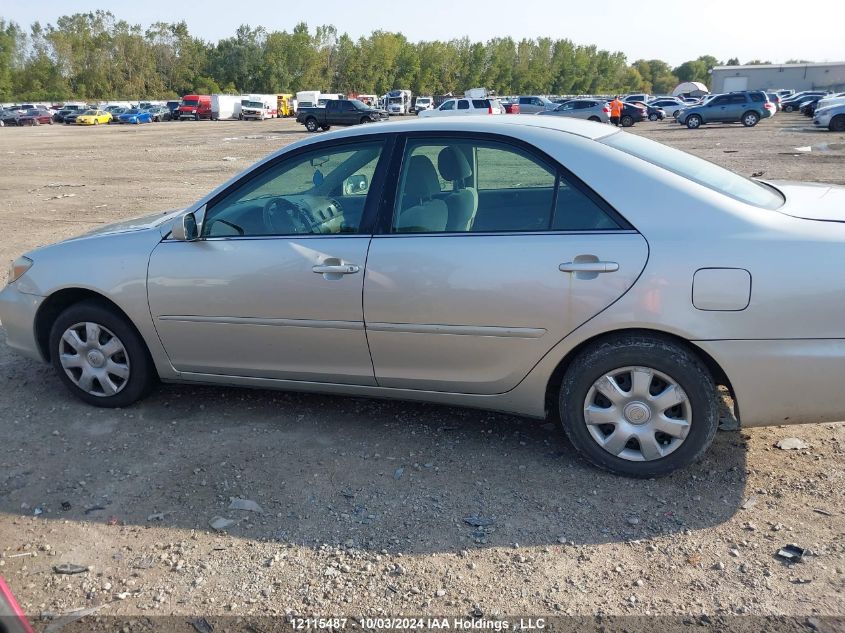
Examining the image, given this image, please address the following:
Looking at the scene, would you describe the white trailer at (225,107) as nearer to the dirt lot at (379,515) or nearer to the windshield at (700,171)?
the dirt lot at (379,515)

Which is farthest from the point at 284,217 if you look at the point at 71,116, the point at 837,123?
the point at 71,116

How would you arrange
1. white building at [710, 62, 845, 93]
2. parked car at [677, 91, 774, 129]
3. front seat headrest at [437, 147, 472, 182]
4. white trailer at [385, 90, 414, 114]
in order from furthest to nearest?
1. white building at [710, 62, 845, 93]
2. white trailer at [385, 90, 414, 114]
3. parked car at [677, 91, 774, 129]
4. front seat headrest at [437, 147, 472, 182]

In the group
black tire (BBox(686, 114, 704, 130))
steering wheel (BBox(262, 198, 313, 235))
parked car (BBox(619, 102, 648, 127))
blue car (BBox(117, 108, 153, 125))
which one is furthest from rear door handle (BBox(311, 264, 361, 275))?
blue car (BBox(117, 108, 153, 125))

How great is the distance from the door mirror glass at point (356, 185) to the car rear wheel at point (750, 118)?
40.2 meters

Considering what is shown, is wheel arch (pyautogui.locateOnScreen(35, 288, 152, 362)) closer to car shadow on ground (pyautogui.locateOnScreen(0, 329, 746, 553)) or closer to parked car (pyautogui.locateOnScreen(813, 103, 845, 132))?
car shadow on ground (pyautogui.locateOnScreen(0, 329, 746, 553))

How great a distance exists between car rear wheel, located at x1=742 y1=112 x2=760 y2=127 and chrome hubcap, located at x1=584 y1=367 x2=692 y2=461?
4039 centimetres

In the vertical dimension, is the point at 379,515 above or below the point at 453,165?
below

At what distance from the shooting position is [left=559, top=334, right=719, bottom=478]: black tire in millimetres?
3432

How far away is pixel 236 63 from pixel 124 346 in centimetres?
11791

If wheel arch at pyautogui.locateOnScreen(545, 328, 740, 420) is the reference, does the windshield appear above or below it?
above

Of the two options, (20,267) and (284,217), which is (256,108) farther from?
(284,217)

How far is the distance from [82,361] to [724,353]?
362 cm

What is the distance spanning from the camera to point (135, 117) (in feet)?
205

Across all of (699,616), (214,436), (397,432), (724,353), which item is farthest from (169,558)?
(724,353)
